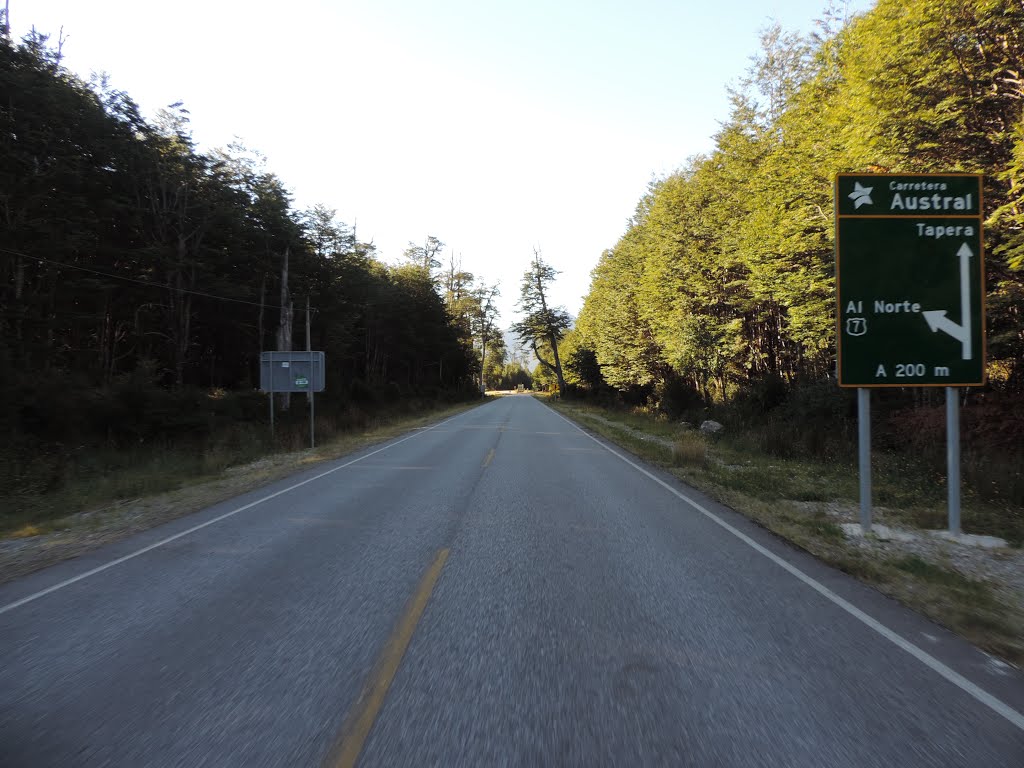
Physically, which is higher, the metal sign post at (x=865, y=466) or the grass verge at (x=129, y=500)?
the metal sign post at (x=865, y=466)

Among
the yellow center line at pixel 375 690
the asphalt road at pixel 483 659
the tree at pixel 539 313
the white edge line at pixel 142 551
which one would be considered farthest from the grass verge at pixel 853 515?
the tree at pixel 539 313

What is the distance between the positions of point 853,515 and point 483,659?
7085 millimetres

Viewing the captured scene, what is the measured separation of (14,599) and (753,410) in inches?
840

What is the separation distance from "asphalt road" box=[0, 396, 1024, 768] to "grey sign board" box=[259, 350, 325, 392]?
12817 mm

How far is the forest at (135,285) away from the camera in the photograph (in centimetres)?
1823

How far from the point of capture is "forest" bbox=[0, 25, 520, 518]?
1823cm

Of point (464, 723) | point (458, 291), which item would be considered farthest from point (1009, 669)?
point (458, 291)

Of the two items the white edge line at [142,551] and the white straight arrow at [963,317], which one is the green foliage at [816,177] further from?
the white edge line at [142,551]

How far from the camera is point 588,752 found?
270 centimetres

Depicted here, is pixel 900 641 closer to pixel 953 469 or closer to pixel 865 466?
pixel 865 466

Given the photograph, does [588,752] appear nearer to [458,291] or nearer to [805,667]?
[805,667]

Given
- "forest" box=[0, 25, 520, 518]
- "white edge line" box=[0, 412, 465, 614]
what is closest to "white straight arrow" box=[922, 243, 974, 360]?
"white edge line" box=[0, 412, 465, 614]

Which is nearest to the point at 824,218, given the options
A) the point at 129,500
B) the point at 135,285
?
the point at 129,500

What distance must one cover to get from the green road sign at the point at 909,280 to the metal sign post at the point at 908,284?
0.04ft
